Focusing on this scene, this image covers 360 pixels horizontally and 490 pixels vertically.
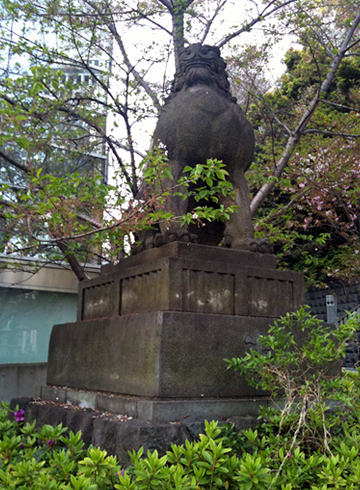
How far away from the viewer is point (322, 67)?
26.2 ft

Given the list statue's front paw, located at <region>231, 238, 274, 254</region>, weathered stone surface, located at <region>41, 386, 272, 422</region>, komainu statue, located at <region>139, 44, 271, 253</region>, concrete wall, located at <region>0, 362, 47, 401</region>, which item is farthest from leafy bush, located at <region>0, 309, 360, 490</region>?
concrete wall, located at <region>0, 362, 47, 401</region>

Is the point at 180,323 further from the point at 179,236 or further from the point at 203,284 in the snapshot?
the point at 179,236

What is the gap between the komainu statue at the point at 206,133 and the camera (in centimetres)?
452

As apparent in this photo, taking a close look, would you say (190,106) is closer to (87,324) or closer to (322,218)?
A: (87,324)

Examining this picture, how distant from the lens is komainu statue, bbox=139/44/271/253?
4520 millimetres

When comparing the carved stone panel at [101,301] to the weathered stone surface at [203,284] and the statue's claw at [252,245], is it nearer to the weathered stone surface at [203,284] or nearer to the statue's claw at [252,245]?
the weathered stone surface at [203,284]

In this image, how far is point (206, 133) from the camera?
453 centimetres

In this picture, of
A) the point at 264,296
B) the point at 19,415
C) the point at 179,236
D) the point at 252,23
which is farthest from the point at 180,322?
the point at 252,23

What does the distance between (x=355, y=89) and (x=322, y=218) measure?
483 cm

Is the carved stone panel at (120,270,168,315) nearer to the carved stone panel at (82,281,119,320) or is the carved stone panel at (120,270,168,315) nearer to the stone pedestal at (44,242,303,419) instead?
the stone pedestal at (44,242,303,419)

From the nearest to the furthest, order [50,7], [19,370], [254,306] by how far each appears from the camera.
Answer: [254,306] < [50,7] < [19,370]

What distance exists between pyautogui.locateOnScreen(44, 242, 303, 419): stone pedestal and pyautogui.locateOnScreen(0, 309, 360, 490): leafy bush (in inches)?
11.9

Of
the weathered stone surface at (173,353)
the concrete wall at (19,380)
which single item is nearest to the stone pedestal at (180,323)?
the weathered stone surface at (173,353)

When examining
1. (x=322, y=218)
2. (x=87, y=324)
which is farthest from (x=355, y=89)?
(x=87, y=324)
